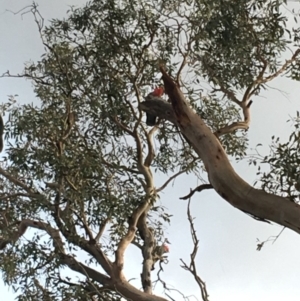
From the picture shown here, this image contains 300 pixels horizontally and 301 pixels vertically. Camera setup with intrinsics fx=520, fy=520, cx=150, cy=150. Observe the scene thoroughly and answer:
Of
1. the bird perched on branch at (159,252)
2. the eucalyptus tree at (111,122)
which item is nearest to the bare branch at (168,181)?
the eucalyptus tree at (111,122)

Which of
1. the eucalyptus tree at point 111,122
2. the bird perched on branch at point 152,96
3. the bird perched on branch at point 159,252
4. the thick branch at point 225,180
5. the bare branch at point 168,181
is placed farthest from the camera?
the bare branch at point 168,181

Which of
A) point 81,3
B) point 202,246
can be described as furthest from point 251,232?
point 81,3

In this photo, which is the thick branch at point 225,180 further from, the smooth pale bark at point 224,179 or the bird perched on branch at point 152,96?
the bird perched on branch at point 152,96

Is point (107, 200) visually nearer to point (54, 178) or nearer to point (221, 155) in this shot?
point (54, 178)

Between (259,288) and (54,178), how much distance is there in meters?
2.39

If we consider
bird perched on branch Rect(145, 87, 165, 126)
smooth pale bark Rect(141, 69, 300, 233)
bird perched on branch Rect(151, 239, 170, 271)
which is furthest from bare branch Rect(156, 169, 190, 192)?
smooth pale bark Rect(141, 69, 300, 233)

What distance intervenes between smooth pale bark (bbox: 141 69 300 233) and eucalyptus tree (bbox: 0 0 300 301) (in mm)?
221

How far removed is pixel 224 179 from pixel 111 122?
1.76 m

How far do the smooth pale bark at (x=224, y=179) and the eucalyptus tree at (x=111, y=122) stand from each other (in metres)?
0.22

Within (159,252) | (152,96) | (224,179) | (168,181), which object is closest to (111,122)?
(168,181)

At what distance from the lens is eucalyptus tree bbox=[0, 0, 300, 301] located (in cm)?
360

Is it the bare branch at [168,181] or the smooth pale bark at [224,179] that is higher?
the bare branch at [168,181]

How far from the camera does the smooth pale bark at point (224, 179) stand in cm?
244

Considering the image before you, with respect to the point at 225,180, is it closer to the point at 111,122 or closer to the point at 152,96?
the point at 152,96
